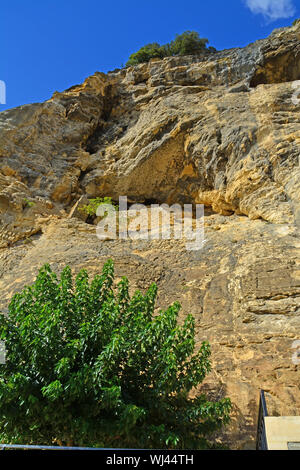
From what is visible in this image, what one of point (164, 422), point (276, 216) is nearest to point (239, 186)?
point (276, 216)

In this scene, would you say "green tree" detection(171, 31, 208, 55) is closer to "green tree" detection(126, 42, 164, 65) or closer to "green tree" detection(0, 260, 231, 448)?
"green tree" detection(126, 42, 164, 65)

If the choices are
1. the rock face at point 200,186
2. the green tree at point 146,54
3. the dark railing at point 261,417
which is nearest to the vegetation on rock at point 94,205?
the rock face at point 200,186

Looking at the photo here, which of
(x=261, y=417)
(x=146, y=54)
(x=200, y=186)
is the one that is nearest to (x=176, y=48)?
(x=146, y=54)

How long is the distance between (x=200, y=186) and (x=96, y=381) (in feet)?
37.0

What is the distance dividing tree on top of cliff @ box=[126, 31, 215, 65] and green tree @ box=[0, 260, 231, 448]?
22.1m

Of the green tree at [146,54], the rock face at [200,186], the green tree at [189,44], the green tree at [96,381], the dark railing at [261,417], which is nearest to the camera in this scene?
the green tree at [96,381]

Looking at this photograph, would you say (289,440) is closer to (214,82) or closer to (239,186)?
(239,186)

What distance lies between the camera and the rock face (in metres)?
8.80

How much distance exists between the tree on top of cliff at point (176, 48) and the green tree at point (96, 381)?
2212cm

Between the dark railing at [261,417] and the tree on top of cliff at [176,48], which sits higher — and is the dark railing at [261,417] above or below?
below

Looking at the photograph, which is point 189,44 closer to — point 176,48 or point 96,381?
point 176,48

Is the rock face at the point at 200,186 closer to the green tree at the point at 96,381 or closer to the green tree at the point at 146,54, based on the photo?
the green tree at the point at 96,381

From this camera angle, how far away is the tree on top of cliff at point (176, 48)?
25.1 m

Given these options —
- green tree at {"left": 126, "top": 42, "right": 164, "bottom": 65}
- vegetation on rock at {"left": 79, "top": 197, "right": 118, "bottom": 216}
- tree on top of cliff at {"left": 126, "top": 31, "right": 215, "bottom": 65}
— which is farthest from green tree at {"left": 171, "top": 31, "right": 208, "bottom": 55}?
vegetation on rock at {"left": 79, "top": 197, "right": 118, "bottom": 216}
